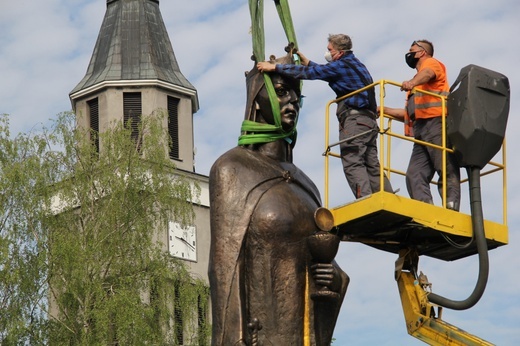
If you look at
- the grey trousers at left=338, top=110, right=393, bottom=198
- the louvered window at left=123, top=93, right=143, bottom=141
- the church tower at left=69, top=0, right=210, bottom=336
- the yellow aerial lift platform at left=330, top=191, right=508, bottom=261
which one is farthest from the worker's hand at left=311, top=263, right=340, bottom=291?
the louvered window at left=123, top=93, right=143, bottom=141

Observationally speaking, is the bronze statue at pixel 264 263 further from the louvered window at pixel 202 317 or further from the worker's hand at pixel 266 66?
the louvered window at pixel 202 317

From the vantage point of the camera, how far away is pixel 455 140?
17.0m

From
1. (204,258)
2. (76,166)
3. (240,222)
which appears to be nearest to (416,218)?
(240,222)

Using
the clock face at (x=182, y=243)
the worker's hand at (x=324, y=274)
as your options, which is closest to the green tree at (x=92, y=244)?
the clock face at (x=182, y=243)

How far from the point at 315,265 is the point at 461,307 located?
228cm

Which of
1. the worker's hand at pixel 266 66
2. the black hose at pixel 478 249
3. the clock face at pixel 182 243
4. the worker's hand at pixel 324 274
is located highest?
the clock face at pixel 182 243

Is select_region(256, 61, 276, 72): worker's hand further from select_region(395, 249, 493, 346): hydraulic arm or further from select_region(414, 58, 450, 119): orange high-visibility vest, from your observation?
select_region(395, 249, 493, 346): hydraulic arm

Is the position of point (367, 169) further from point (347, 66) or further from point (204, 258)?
point (204, 258)

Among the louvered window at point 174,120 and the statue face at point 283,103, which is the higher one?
the louvered window at point 174,120

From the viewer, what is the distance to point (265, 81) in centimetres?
1592

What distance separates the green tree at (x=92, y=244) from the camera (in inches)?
1722

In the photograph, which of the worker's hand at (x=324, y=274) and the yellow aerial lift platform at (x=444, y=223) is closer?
the worker's hand at (x=324, y=274)

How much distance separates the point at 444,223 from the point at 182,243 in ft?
192

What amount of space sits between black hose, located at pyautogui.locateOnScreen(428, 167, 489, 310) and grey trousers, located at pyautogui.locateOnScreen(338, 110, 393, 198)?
929 millimetres
